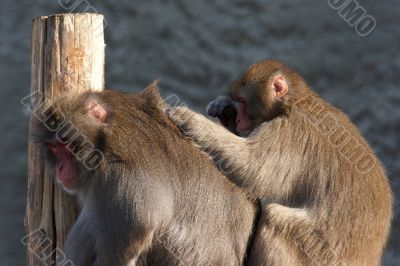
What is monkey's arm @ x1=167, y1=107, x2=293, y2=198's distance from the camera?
6066mm

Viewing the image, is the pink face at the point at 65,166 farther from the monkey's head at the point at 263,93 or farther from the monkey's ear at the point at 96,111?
the monkey's head at the point at 263,93

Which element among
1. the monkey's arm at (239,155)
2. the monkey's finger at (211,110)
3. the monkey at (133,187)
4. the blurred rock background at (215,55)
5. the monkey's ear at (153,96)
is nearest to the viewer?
the monkey at (133,187)

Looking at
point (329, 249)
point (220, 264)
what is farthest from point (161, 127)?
point (329, 249)

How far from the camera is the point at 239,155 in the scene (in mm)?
6168

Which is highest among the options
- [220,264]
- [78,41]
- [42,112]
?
[78,41]

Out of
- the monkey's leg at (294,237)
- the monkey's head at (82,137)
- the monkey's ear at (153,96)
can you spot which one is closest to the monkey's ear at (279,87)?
the monkey's leg at (294,237)

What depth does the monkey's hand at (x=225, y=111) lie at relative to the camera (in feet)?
22.2

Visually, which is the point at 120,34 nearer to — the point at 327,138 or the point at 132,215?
the point at 327,138

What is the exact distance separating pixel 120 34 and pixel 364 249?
168 inches

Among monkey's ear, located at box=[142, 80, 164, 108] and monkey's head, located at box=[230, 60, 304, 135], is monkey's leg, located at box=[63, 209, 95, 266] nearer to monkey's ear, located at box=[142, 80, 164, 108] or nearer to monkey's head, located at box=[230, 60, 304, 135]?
monkey's ear, located at box=[142, 80, 164, 108]

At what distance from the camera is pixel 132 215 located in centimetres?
534

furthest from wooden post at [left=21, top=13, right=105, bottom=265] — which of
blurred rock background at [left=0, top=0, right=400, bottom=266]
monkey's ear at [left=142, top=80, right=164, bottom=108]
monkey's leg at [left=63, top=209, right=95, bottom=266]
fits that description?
blurred rock background at [left=0, top=0, right=400, bottom=266]

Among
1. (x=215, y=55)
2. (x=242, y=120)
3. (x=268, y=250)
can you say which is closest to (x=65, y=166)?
(x=268, y=250)

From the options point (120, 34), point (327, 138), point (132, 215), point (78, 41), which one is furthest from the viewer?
point (120, 34)
